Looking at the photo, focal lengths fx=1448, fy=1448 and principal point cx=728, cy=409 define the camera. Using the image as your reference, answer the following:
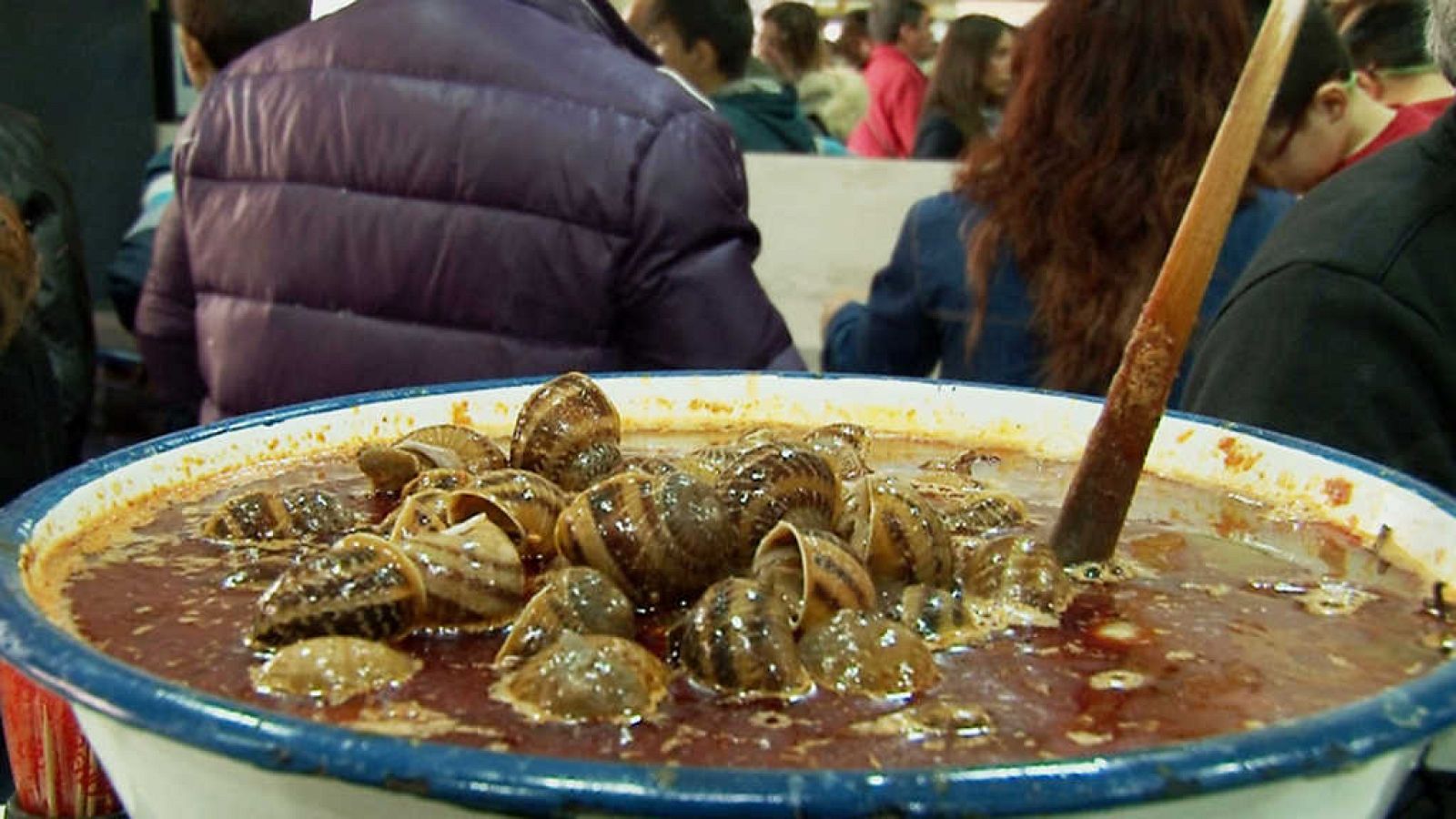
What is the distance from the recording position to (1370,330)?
1951 millimetres

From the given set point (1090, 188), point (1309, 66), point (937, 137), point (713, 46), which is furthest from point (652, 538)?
point (937, 137)

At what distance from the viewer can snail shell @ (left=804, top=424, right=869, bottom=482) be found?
4.42ft

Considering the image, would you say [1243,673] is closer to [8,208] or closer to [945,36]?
[8,208]

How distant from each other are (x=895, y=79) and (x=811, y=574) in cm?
419

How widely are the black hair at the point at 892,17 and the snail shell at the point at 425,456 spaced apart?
3868 millimetres

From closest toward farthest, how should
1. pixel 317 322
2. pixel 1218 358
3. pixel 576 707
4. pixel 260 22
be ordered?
pixel 576 707, pixel 1218 358, pixel 317 322, pixel 260 22

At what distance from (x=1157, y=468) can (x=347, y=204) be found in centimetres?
150

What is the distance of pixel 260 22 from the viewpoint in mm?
3182

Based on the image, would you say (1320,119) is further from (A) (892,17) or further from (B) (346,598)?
(B) (346,598)

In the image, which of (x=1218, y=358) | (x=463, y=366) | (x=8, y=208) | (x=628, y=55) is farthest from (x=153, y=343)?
(x=1218, y=358)

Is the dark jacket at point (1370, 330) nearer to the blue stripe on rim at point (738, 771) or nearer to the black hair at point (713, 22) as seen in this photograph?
the blue stripe on rim at point (738, 771)

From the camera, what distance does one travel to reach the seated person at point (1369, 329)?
1.94 m

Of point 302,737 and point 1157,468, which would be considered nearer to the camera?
point 302,737

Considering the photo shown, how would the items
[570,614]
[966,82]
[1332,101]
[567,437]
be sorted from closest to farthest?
[570,614], [567,437], [1332,101], [966,82]
